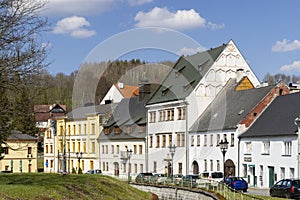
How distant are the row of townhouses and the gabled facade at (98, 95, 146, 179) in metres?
0.14

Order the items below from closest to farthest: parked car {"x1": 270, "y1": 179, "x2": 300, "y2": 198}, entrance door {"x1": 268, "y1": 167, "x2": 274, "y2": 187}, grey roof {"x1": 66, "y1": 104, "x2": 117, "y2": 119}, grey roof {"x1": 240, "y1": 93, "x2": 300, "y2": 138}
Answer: parked car {"x1": 270, "y1": 179, "x2": 300, "y2": 198}
grey roof {"x1": 240, "y1": 93, "x2": 300, "y2": 138}
entrance door {"x1": 268, "y1": 167, "x2": 274, "y2": 187}
grey roof {"x1": 66, "y1": 104, "x2": 117, "y2": 119}

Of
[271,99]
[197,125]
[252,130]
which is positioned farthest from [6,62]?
[197,125]

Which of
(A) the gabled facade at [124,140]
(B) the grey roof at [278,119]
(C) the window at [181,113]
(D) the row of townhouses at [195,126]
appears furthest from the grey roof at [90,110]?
(B) the grey roof at [278,119]

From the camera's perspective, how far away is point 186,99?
2675 inches

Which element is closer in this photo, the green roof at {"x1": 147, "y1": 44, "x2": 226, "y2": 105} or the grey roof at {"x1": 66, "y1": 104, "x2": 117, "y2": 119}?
the green roof at {"x1": 147, "y1": 44, "x2": 226, "y2": 105}

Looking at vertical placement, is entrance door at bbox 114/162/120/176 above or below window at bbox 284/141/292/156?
below

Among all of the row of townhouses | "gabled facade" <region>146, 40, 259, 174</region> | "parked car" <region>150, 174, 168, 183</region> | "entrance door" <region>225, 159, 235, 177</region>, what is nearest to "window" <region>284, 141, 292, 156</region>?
the row of townhouses

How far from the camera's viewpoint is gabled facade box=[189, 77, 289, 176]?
57250 millimetres

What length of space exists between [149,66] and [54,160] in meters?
34.6

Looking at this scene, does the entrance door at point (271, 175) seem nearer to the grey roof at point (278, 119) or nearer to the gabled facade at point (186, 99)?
the grey roof at point (278, 119)

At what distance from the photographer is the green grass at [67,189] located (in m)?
28.2

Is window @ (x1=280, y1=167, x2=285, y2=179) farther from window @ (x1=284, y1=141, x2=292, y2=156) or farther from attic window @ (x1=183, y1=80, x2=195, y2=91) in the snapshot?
attic window @ (x1=183, y1=80, x2=195, y2=91)

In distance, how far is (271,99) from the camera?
58250mm

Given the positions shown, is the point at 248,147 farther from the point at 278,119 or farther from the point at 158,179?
the point at 158,179
